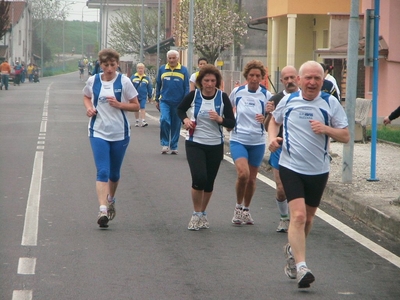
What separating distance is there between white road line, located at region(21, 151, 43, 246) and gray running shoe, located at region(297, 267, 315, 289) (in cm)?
279

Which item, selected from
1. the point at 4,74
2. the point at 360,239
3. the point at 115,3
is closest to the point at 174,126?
the point at 360,239

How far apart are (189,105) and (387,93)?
712 inches

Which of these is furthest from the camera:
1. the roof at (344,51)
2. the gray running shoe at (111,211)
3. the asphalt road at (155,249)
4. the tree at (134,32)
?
the tree at (134,32)

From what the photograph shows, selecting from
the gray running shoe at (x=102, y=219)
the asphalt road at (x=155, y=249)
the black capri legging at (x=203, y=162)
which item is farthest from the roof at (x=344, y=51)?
the gray running shoe at (x=102, y=219)

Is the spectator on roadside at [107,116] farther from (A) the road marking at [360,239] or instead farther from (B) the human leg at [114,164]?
(A) the road marking at [360,239]

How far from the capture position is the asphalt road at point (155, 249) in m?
6.93

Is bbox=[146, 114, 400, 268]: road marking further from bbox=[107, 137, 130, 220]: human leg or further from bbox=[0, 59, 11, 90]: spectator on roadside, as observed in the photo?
bbox=[0, 59, 11, 90]: spectator on roadside

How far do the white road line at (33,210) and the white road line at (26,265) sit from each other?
697 millimetres

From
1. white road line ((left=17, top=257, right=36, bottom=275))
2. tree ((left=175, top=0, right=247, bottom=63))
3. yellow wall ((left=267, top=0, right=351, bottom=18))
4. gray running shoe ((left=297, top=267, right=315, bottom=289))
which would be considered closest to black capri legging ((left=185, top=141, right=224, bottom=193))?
white road line ((left=17, top=257, right=36, bottom=275))

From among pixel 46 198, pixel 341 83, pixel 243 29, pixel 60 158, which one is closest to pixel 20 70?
pixel 243 29

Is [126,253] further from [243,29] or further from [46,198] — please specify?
[243,29]

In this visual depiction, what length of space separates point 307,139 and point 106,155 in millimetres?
2927

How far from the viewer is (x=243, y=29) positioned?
43.3 metres

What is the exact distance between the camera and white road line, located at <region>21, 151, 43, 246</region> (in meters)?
8.79
